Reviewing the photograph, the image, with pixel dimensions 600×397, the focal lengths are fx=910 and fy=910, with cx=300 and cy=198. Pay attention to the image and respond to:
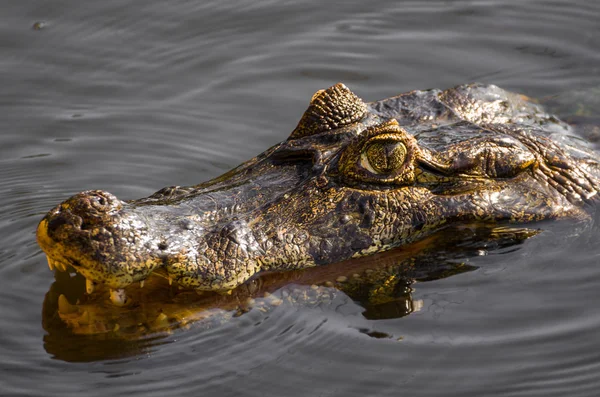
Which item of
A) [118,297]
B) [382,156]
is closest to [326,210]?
[382,156]

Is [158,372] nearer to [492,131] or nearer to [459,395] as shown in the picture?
[459,395]

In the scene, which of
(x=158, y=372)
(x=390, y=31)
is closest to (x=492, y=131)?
(x=158, y=372)

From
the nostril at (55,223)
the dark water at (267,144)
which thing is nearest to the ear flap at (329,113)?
the dark water at (267,144)

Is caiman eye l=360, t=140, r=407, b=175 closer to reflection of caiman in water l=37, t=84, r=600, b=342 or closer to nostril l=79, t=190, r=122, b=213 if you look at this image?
reflection of caiman in water l=37, t=84, r=600, b=342

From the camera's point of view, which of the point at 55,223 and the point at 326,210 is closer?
the point at 55,223

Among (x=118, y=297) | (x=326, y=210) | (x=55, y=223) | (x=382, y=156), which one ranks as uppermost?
(x=382, y=156)

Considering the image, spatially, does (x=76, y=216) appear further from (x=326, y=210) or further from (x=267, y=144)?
(x=267, y=144)
